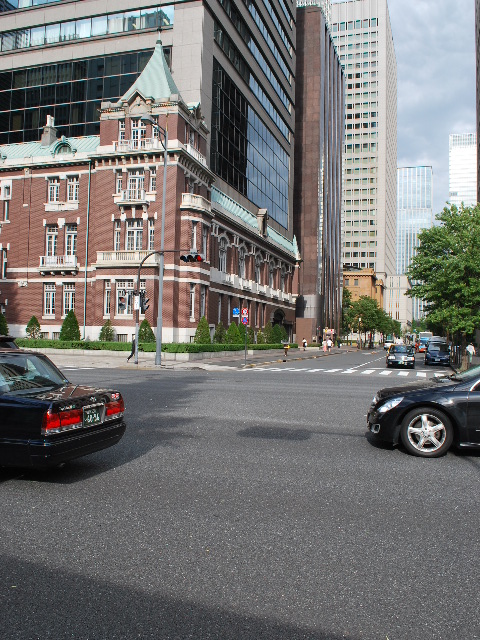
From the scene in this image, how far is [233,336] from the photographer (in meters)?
46.1

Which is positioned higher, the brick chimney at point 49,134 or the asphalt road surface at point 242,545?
the brick chimney at point 49,134

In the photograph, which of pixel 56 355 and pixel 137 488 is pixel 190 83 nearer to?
pixel 56 355

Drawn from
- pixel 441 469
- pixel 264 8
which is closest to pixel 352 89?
pixel 264 8

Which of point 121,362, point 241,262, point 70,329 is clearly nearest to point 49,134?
point 70,329

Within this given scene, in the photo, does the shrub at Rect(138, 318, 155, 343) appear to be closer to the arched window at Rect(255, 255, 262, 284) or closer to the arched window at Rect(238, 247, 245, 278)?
the arched window at Rect(238, 247, 245, 278)

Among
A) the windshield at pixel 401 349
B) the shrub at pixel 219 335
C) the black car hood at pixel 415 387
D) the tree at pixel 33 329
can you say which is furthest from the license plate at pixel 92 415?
the tree at pixel 33 329

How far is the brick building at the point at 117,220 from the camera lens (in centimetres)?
4075

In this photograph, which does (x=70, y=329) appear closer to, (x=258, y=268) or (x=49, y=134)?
(x=49, y=134)

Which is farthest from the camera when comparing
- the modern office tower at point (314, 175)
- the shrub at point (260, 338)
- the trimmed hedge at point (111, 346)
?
the modern office tower at point (314, 175)

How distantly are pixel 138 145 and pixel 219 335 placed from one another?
1656cm

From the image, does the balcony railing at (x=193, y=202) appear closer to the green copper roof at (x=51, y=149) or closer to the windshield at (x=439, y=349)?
the green copper roof at (x=51, y=149)

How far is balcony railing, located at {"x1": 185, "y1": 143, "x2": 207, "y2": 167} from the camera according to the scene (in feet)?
137

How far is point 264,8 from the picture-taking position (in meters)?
64.6

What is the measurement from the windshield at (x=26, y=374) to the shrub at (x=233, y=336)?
38339 millimetres
